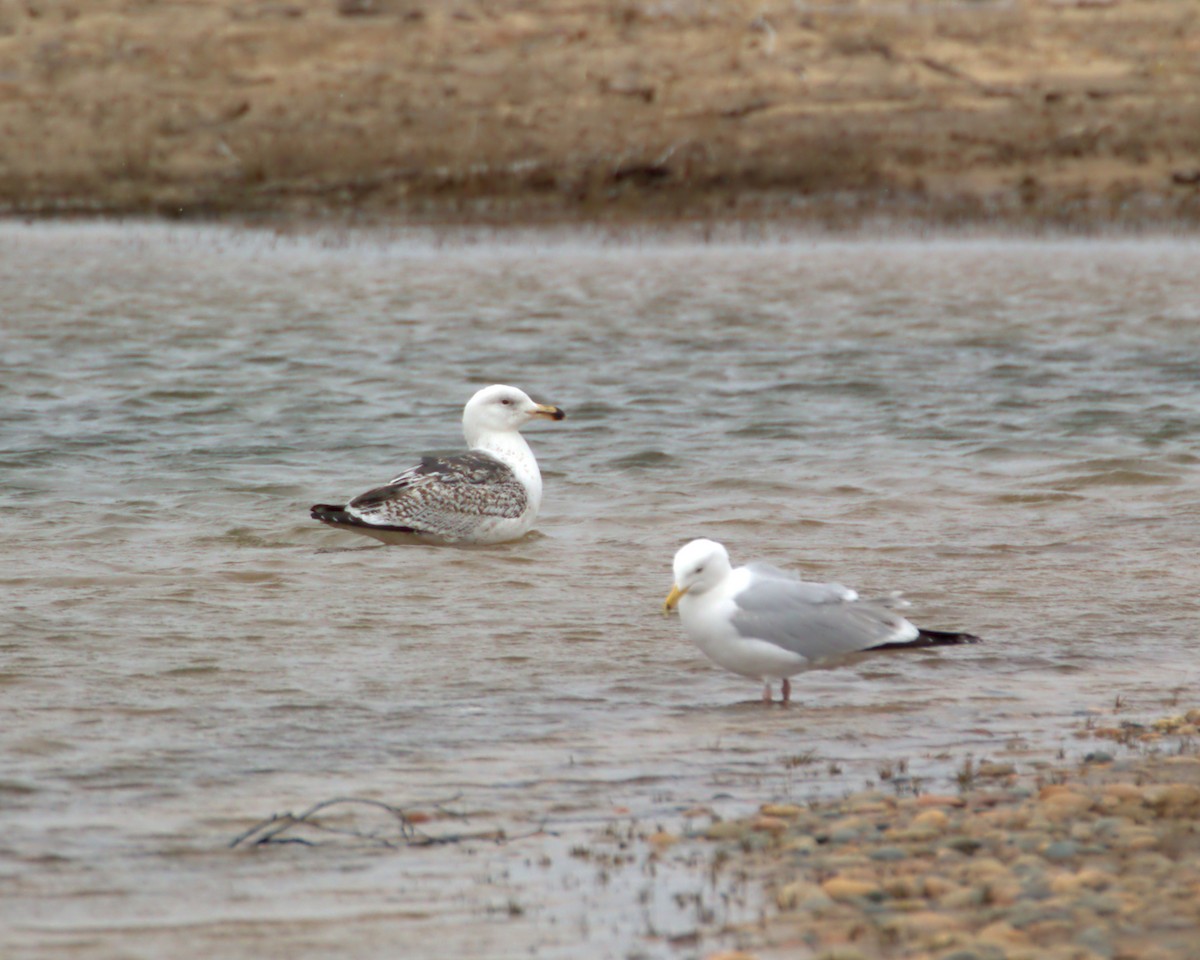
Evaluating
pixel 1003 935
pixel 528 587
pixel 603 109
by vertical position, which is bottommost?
pixel 528 587

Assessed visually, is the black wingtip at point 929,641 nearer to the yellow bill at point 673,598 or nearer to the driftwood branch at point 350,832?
the yellow bill at point 673,598

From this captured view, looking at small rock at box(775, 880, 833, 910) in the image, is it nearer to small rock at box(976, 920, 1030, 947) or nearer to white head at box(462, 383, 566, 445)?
small rock at box(976, 920, 1030, 947)

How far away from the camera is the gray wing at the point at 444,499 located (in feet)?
34.7

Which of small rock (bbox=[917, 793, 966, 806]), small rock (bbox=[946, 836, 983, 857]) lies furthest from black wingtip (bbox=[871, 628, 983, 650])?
small rock (bbox=[946, 836, 983, 857])

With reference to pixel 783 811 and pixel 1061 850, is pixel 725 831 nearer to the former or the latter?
pixel 783 811

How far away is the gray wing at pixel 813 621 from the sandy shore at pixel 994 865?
1.16 metres

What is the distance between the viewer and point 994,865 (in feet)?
16.4

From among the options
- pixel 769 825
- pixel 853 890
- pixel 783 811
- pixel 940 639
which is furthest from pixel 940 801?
pixel 940 639

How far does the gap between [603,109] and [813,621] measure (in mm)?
28712

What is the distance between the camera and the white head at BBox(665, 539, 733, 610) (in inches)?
292

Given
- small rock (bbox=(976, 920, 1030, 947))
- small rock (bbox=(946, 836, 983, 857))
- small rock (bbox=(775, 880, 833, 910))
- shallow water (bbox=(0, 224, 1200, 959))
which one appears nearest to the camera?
small rock (bbox=(976, 920, 1030, 947))

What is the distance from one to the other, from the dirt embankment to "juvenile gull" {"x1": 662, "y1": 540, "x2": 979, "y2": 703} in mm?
24418

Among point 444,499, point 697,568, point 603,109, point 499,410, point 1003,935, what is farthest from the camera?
point 603,109

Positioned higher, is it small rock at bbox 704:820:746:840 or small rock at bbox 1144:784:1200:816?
small rock at bbox 1144:784:1200:816
